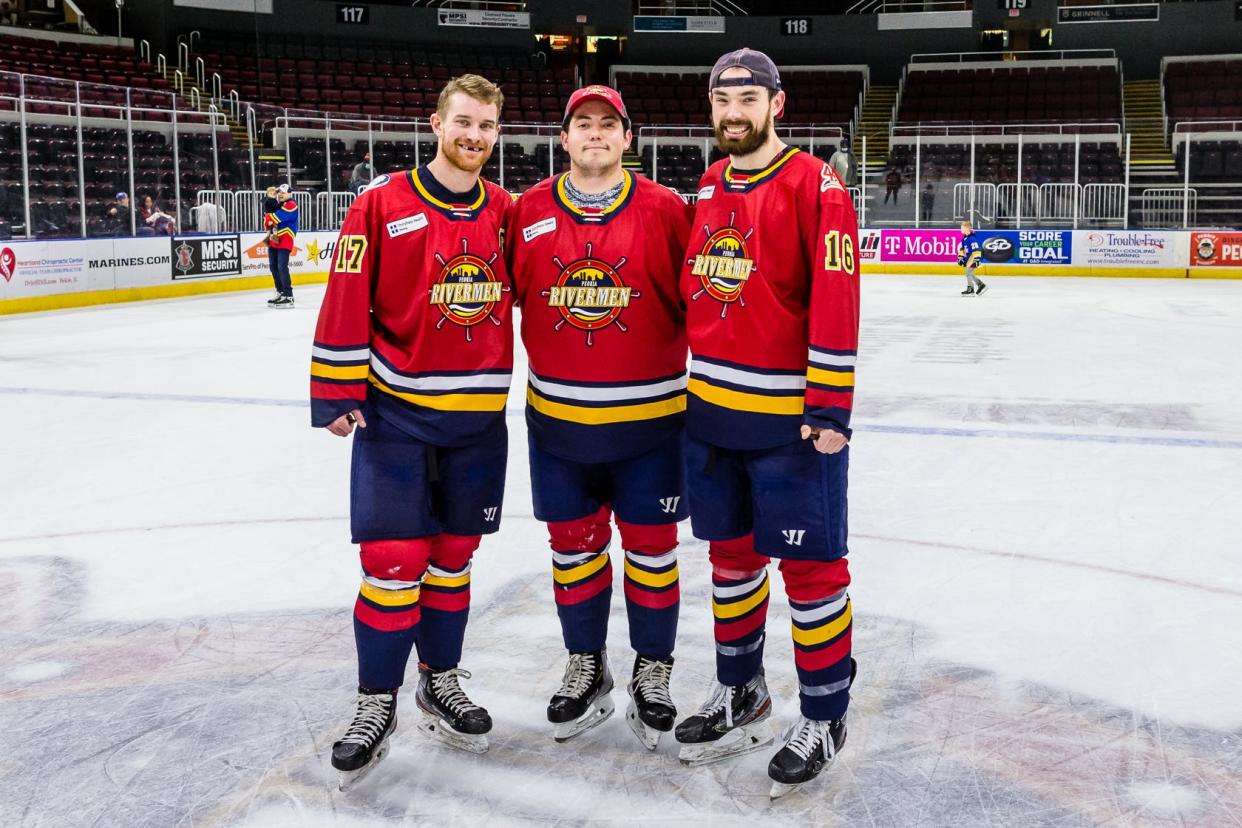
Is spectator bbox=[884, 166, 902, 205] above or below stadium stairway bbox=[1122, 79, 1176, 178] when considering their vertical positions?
below

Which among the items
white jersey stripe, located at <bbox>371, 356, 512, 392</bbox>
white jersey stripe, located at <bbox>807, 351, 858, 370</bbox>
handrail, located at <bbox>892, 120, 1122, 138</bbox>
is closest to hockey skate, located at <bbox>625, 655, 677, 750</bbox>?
white jersey stripe, located at <bbox>371, 356, 512, 392</bbox>

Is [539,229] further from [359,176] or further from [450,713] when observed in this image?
[359,176]

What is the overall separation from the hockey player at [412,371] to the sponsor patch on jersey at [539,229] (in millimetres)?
74

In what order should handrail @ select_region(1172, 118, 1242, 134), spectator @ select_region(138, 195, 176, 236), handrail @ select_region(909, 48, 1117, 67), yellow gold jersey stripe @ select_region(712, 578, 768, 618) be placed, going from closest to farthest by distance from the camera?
1. yellow gold jersey stripe @ select_region(712, 578, 768, 618)
2. spectator @ select_region(138, 195, 176, 236)
3. handrail @ select_region(1172, 118, 1242, 134)
4. handrail @ select_region(909, 48, 1117, 67)

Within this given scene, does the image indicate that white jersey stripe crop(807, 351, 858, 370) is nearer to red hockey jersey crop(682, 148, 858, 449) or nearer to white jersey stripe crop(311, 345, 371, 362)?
red hockey jersey crop(682, 148, 858, 449)

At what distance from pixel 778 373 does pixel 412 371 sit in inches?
32.6

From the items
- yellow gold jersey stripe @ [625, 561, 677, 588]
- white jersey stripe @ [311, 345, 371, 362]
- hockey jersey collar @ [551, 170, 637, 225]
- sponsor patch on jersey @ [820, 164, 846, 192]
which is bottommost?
yellow gold jersey stripe @ [625, 561, 677, 588]

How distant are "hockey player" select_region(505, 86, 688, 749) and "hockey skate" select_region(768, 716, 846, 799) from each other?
0.33 m

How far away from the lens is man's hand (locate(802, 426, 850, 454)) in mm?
2627

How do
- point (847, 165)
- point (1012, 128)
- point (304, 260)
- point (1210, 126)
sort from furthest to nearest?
point (1210, 126)
point (1012, 128)
point (847, 165)
point (304, 260)

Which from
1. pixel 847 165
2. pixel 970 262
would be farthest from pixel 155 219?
pixel 847 165

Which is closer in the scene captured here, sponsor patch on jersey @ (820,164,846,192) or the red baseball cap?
sponsor patch on jersey @ (820,164,846,192)

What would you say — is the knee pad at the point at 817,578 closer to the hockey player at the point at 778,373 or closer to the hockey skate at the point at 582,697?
the hockey player at the point at 778,373

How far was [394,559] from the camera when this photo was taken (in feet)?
9.13
